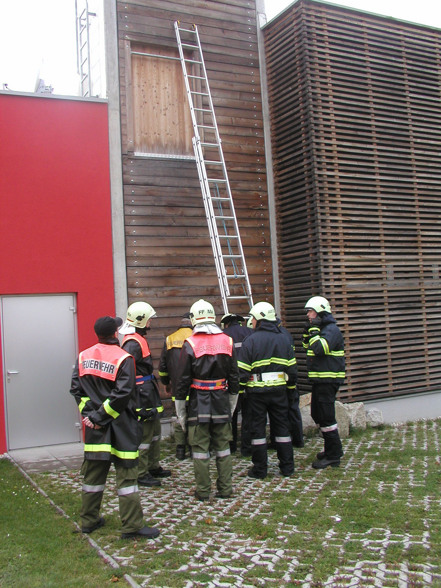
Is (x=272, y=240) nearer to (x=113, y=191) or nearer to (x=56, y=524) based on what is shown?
(x=113, y=191)

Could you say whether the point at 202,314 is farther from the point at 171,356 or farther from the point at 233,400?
the point at 171,356

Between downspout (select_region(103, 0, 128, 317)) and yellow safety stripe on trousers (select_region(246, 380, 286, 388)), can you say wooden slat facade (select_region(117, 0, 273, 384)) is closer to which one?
downspout (select_region(103, 0, 128, 317))

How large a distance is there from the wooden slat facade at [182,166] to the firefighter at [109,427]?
165 inches

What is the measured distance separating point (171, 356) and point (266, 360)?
4.89 feet

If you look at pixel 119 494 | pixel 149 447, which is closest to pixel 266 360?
pixel 149 447

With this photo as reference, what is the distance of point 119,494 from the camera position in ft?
15.8

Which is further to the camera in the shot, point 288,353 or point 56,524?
point 288,353

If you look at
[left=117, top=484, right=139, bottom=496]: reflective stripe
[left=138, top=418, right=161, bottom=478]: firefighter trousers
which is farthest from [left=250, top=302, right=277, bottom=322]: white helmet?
[left=117, top=484, right=139, bottom=496]: reflective stripe

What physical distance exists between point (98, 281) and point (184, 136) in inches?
118

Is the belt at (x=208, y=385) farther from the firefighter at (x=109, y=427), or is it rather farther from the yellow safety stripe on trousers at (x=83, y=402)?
the yellow safety stripe on trousers at (x=83, y=402)

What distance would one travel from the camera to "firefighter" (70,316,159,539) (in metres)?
4.75

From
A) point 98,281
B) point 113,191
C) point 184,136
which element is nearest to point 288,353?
point 98,281

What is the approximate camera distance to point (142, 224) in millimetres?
9258

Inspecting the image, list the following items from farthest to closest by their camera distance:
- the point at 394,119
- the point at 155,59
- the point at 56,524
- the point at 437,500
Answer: the point at 394,119 → the point at 155,59 → the point at 437,500 → the point at 56,524
